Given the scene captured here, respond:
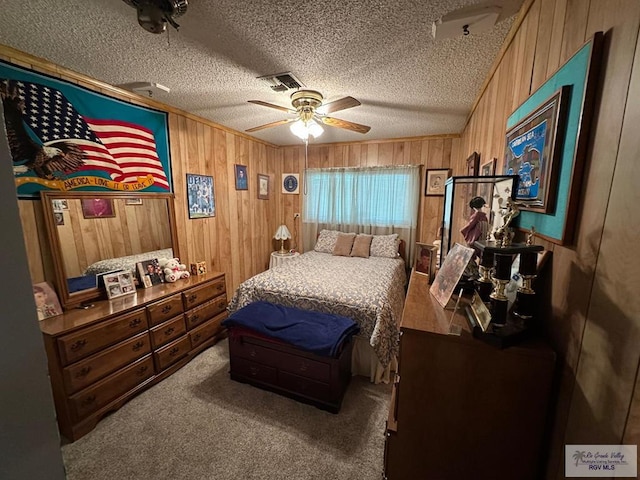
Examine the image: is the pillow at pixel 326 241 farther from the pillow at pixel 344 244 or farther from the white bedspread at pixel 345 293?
the white bedspread at pixel 345 293

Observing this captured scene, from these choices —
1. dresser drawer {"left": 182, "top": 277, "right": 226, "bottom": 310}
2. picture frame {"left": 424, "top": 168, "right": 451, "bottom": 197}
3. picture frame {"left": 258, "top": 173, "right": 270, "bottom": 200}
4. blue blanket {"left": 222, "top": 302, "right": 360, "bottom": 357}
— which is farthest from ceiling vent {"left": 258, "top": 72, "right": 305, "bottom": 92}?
picture frame {"left": 424, "top": 168, "right": 451, "bottom": 197}

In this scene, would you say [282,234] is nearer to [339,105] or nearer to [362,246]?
[362,246]

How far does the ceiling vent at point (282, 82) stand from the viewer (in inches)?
74.1

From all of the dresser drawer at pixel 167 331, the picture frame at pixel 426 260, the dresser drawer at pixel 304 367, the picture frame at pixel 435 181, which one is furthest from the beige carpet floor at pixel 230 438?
the picture frame at pixel 435 181

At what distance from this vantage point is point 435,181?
3686 mm

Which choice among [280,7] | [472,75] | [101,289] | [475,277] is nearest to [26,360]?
[475,277]

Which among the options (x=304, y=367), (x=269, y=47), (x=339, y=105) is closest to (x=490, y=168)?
(x=339, y=105)

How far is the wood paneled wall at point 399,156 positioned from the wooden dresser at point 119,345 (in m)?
2.60

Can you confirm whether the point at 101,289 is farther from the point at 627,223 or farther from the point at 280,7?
the point at 627,223

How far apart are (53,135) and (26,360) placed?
2.15 metres

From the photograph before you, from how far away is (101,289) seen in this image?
207cm

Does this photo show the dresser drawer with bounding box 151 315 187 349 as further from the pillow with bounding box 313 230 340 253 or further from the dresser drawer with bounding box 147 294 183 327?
the pillow with bounding box 313 230 340 253

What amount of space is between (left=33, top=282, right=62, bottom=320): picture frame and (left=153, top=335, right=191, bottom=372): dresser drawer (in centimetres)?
73

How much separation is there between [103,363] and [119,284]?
62 cm
